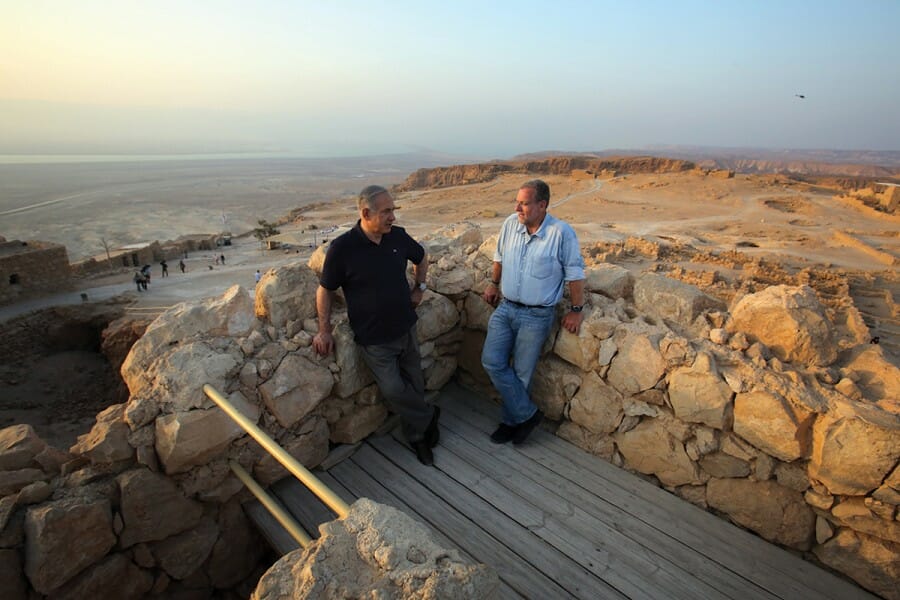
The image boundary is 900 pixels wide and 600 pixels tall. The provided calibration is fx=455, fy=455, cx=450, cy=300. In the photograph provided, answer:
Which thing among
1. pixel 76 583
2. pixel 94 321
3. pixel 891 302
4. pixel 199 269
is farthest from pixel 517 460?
pixel 199 269

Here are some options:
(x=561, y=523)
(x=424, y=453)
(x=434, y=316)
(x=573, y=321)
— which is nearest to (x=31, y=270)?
(x=434, y=316)

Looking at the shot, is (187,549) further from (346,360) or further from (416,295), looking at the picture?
(416,295)

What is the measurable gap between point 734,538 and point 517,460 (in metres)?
1.40

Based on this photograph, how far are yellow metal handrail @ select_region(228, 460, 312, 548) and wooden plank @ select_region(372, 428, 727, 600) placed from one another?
3.42 feet

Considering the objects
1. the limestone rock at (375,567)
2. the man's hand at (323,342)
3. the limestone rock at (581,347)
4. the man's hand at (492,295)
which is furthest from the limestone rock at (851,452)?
the man's hand at (323,342)

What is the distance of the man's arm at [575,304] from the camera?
327cm

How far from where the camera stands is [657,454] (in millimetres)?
3135

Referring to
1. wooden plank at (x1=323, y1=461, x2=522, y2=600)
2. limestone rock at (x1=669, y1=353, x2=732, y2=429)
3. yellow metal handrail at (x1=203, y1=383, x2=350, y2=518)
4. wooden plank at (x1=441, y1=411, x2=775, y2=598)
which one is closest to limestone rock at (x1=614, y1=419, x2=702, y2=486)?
limestone rock at (x1=669, y1=353, x2=732, y2=429)

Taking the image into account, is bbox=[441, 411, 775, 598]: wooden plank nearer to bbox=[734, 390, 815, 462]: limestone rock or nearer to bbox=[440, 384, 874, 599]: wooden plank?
bbox=[440, 384, 874, 599]: wooden plank

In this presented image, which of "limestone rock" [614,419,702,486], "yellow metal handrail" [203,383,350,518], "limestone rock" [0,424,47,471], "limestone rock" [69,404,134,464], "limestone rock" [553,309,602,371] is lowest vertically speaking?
"limestone rock" [614,419,702,486]

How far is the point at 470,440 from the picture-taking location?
360 cm

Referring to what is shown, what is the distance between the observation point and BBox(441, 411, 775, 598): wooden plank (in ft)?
8.38

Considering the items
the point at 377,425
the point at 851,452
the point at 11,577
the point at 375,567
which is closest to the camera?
the point at 375,567

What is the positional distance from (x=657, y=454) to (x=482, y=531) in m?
1.32
